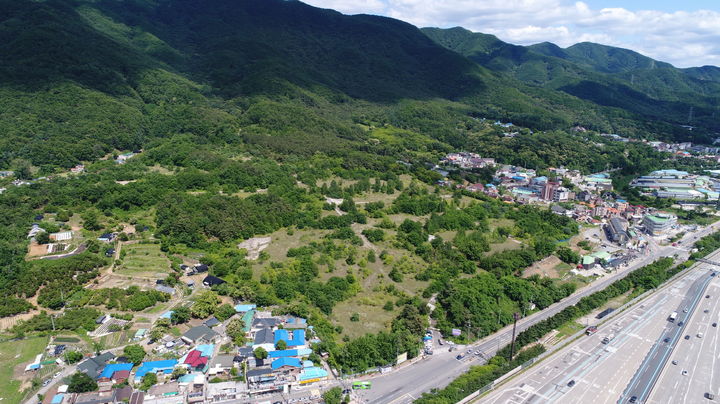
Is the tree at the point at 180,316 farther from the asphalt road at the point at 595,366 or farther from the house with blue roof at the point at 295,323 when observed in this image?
the asphalt road at the point at 595,366

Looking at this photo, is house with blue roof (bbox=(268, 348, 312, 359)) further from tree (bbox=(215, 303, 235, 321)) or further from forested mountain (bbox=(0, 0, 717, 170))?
forested mountain (bbox=(0, 0, 717, 170))

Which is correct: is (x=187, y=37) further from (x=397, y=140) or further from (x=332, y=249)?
(x=332, y=249)

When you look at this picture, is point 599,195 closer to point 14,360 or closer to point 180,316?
point 180,316

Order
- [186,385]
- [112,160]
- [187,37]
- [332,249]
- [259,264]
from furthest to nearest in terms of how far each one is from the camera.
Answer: [187,37] → [112,160] → [332,249] → [259,264] → [186,385]

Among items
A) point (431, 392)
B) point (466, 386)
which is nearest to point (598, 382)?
point (466, 386)

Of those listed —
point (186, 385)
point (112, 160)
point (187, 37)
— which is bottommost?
point (186, 385)

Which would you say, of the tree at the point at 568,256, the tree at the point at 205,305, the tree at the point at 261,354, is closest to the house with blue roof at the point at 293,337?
the tree at the point at 261,354

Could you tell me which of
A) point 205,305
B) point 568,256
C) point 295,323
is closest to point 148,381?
point 205,305
